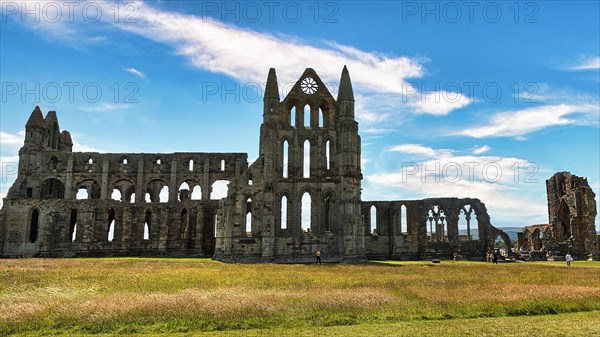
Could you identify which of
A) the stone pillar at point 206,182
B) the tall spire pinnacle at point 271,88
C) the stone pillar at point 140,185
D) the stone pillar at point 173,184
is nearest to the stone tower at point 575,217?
the tall spire pinnacle at point 271,88

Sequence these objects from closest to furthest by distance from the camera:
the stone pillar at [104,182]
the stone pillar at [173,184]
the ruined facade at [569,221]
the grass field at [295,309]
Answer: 1. the grass field at [295,309]
2. the ruined facade at [569,221]
3. the stone pillar at [104,182]
4. the stone pillar at [173,184]

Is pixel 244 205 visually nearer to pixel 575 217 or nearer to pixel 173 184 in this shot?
pixel 173 184

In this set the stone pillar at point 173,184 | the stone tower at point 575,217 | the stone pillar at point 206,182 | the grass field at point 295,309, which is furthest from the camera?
the stone pillar at point 173,184

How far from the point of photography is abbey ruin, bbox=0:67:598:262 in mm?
39156

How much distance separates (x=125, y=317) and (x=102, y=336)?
1274mm

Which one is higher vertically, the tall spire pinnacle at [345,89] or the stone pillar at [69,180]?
the tall spire pinnacle at [345,89]

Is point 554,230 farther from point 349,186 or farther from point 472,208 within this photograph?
point 349,186

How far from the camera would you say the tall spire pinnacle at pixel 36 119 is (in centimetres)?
5559

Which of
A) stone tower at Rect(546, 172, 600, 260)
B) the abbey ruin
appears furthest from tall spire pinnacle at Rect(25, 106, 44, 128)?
stone tower at Rect(546, 172, 600, 260)

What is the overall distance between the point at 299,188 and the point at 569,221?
28920 mm

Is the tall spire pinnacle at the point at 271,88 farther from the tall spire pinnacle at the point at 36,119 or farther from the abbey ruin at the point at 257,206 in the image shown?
the tall spire pinnacle at the point at 36,119

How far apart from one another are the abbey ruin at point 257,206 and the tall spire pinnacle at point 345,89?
96 millimetres

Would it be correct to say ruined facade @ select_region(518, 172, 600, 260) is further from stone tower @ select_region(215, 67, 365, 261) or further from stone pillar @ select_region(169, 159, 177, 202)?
stone pillar @ select_region(169, 159, 177, 202)

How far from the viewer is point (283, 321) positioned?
11617 millimetres
